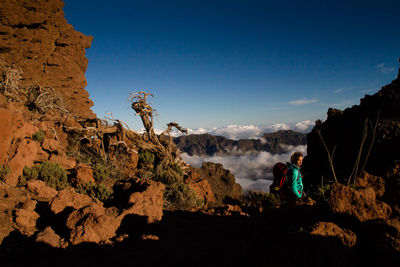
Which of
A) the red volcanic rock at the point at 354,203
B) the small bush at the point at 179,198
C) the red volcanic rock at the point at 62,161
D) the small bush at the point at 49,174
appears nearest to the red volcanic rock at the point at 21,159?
the small bush at the point at 49,174

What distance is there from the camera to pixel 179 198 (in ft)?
25.7

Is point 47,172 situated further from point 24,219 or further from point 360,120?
point 360,120

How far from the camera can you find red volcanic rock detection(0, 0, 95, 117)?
11.7 m

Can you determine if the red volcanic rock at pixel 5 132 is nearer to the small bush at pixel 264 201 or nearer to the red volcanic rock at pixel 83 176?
the red volcanic rock at pixel 83 176

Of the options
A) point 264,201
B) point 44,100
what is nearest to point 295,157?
point 264,201

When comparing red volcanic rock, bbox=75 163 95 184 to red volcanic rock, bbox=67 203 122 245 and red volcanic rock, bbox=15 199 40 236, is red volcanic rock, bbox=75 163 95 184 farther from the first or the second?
red volcanic rock, bbox=67 203 122 245

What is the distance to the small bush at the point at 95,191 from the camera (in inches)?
229

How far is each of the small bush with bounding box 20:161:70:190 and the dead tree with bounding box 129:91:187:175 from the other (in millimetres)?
4577

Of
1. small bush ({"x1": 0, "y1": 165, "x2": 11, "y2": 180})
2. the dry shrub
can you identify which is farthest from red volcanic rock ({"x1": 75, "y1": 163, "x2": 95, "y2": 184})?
the dry shrub

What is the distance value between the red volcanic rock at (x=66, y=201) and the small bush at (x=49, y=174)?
6.11ft

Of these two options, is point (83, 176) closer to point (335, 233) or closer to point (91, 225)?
point (91, 225)

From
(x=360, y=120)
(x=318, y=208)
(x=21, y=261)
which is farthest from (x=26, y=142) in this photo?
(x=360, y=120)

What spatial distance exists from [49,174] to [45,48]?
10.8 m

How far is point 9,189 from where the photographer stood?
16.1 feet
